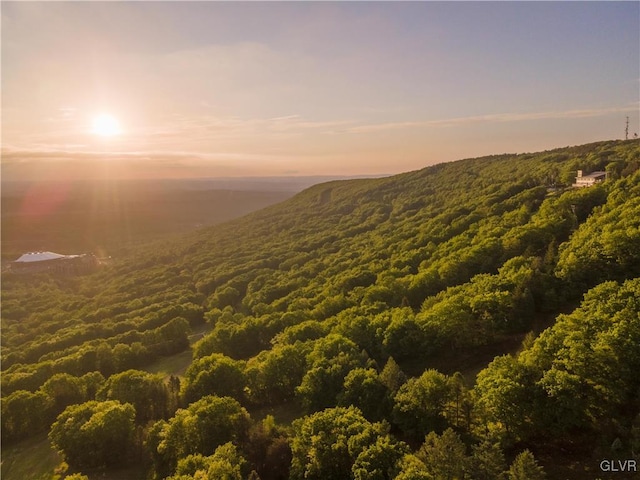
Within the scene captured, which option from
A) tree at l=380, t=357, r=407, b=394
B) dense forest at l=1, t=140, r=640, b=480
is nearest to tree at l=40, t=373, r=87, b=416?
dense forest at l=1, t=140, r=640, b=480

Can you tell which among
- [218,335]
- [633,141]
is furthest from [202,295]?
[633,141]

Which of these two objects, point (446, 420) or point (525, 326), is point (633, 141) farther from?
point (446, 420)

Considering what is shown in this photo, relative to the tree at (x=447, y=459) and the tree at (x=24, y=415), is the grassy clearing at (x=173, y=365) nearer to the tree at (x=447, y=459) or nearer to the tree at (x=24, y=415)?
the tree at (x=24, y=415)

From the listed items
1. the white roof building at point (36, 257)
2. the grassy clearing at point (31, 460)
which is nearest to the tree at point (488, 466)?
the grassy clearing at point (31, 460)

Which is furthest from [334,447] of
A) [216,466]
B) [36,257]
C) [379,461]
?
[36,257]

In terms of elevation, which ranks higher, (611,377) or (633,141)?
(633,141)

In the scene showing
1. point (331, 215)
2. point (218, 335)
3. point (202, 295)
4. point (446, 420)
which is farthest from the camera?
point (331, 215)
